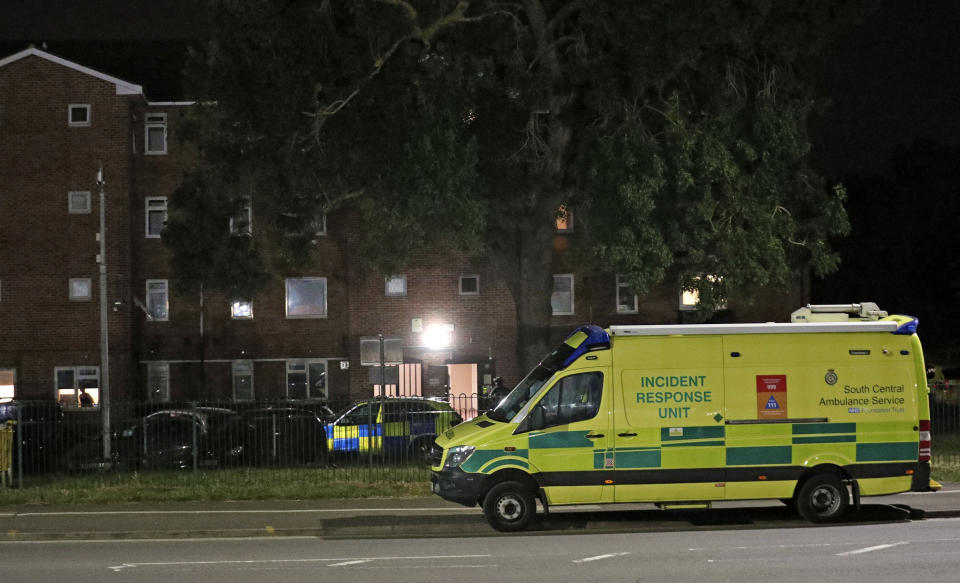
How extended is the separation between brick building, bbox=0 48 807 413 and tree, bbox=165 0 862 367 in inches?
587

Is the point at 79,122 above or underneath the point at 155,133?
above

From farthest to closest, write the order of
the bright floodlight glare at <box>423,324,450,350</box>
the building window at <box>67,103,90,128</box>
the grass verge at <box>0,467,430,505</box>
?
the bright floodlight glare at <box>423,324,450,350</box>
the building window at <box>67,103,90,128</box>
the grass verge at <box>0,467,430,505</box>

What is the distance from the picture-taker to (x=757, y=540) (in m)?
14.9

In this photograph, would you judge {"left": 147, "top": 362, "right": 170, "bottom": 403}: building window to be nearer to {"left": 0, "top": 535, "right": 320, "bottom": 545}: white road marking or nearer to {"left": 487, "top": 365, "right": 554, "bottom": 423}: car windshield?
{"left": 0, "top": 535, "right": 320, "bottom": 545}: white road marking

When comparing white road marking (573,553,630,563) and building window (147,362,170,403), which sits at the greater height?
building window (147,362,170,403)

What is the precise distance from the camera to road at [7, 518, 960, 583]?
41.1 ft

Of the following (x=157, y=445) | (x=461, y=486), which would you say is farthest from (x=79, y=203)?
(x=461, y=486)

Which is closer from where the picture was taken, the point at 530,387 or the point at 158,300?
the point at 530,387

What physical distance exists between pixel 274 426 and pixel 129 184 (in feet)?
72.4

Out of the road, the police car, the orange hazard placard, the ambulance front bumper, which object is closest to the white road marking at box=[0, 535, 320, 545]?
the road

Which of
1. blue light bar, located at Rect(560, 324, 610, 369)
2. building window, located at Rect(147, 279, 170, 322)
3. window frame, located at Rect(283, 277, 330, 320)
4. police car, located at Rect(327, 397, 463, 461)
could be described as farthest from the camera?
window frame, located at Rect(283, 277, 330, 320)

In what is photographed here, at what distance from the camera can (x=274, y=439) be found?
22.5 meters

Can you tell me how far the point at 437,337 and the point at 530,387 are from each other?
1013 inches

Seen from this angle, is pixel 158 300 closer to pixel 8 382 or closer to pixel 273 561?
pixel 8 382
